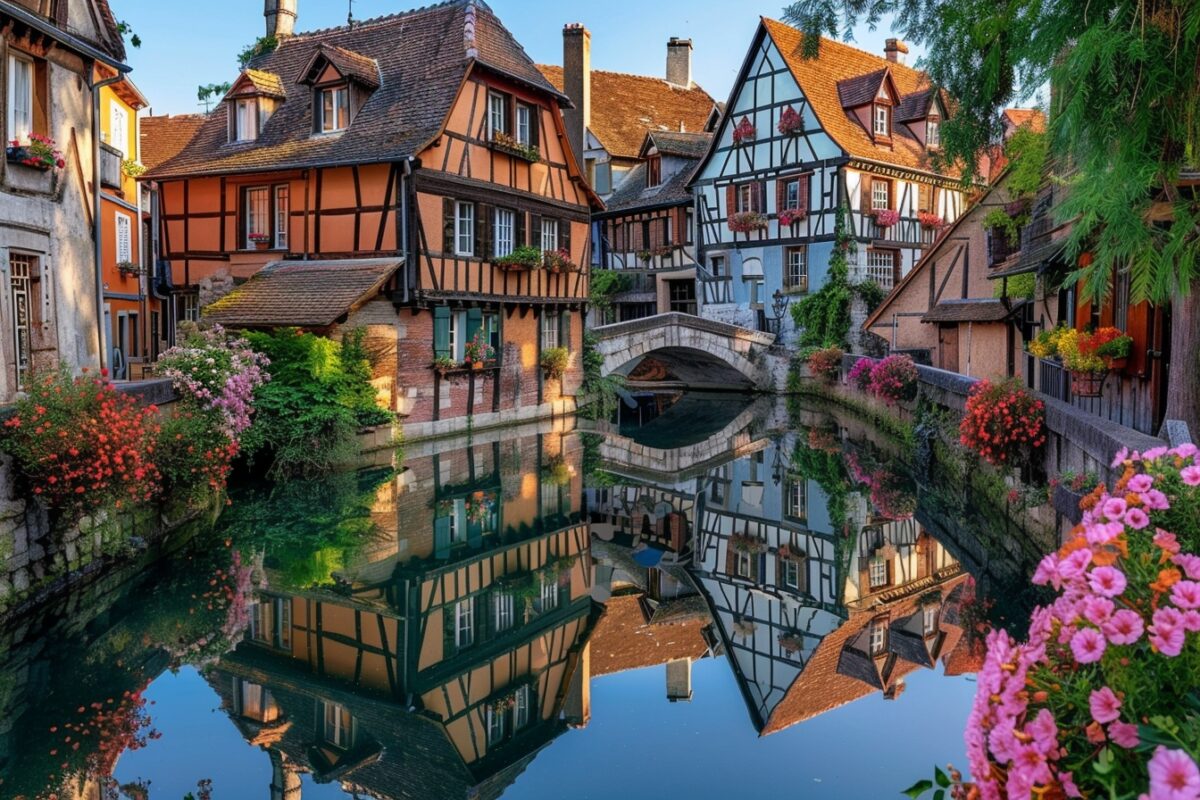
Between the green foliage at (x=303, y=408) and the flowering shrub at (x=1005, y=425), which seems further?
the green foliage at (x=303, y=408)

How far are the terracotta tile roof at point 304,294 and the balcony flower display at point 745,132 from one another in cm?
1462

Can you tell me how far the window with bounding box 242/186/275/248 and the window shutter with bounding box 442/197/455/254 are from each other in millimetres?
3213

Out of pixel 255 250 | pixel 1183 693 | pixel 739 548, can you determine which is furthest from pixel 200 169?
pixel 1183 693

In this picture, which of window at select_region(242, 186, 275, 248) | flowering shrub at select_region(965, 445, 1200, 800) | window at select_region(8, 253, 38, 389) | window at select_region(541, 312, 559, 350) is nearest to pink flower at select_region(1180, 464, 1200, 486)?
flowering shrub at select_region(965, 445, 1200, 800)

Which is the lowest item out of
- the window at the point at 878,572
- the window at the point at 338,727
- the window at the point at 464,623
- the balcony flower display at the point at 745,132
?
the window at the point at 338,727

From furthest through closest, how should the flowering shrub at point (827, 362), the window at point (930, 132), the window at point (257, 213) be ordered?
1. the window at point (930, 132)
2. the flowering shrub at point (827, 362)
3. the window at point (257, 213)

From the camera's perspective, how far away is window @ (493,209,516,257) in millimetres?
19781

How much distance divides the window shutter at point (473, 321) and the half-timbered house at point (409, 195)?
0.03 metres

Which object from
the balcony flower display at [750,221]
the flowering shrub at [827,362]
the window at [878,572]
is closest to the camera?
the window at [878,572]

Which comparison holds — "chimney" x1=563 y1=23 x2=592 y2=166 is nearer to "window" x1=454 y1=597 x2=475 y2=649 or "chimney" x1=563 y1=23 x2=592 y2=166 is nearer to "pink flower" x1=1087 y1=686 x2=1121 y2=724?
"window" x1=454 y1=597 x2=475 y2=649

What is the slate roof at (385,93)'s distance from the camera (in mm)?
17953

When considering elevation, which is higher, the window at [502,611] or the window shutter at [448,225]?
the window shutter at [448,225]

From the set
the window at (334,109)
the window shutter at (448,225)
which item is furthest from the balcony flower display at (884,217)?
the window at (334,109)

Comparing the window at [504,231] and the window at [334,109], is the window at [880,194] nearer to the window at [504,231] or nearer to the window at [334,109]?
the window at [504,231]
